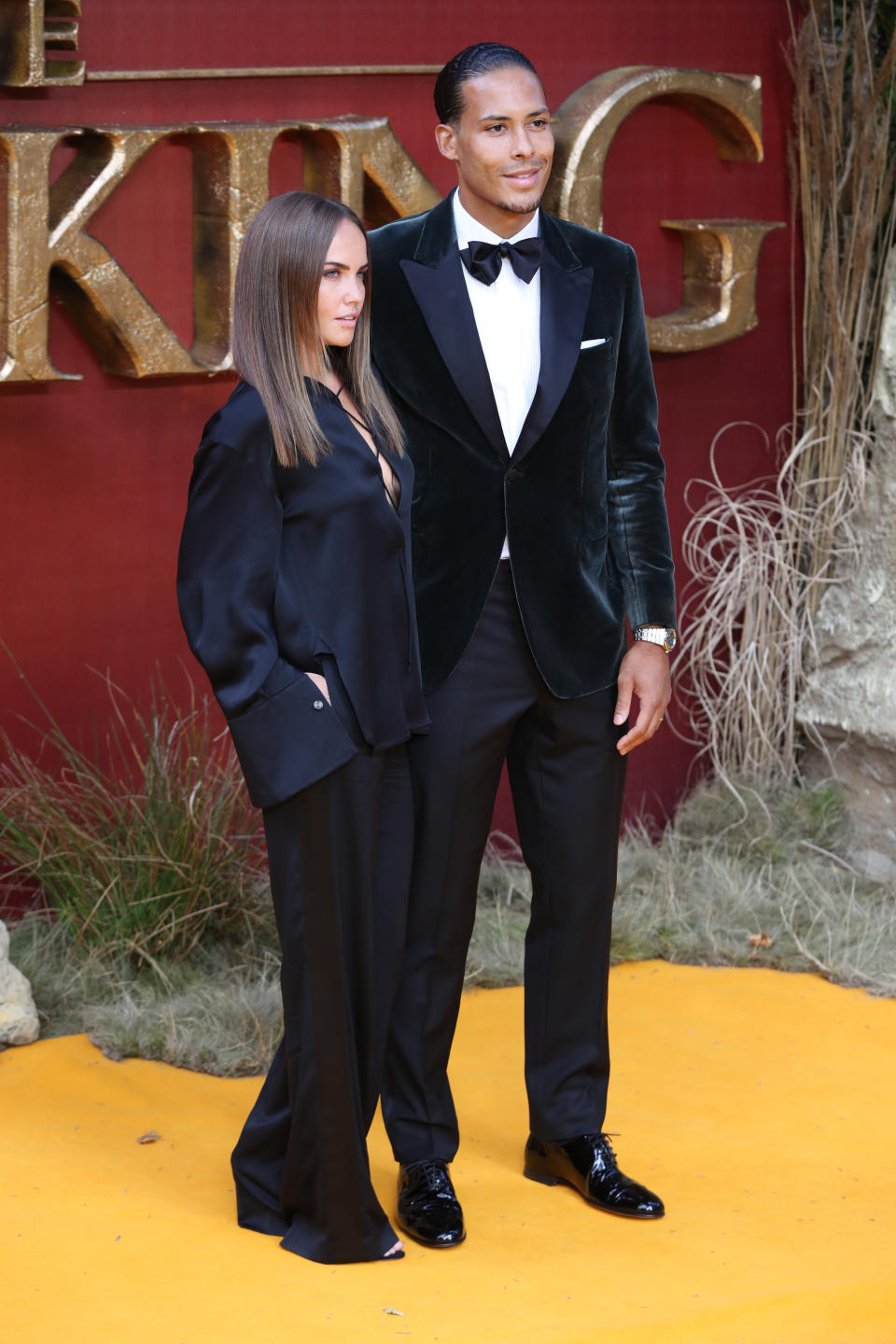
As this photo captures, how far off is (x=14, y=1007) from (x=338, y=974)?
1.31 metres

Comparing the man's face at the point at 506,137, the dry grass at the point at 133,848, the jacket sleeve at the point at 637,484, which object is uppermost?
the man's face at the point at 506,137

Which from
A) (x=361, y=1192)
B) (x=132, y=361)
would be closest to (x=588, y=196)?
(x=132, y=361)

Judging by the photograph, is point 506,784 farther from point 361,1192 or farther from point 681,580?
point 361,1192

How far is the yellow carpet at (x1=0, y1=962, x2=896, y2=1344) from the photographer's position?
260cm

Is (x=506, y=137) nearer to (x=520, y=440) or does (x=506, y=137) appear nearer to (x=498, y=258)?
(x=498, y=258)

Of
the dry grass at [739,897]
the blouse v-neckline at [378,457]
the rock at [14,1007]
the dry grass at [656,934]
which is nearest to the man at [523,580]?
the blouse v-neckline at [378,457]

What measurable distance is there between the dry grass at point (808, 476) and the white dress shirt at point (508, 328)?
2.12 m

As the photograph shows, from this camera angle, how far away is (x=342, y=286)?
8.29 ft

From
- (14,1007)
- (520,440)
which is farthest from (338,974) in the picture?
(14,1007)

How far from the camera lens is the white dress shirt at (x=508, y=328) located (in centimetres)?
282

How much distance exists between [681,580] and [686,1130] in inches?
80.9

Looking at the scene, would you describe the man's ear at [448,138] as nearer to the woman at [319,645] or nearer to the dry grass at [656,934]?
the woman at [319,645]

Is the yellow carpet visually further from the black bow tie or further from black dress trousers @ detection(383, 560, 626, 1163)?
the black bow tie

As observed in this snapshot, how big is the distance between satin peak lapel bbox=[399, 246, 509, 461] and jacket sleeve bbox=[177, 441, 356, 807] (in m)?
0.45
